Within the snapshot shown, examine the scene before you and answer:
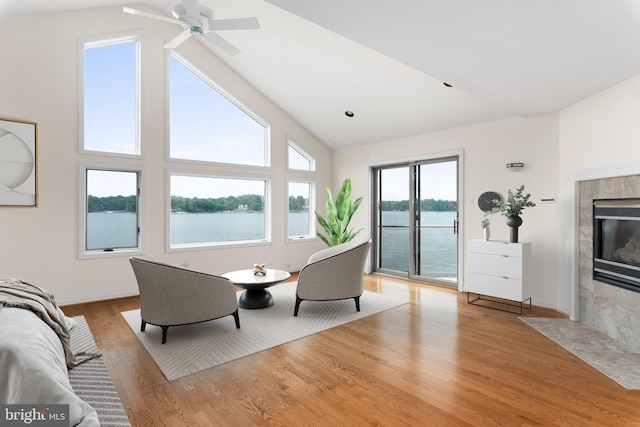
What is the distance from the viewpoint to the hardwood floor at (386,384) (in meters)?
2.05

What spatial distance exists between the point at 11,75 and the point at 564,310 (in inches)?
279

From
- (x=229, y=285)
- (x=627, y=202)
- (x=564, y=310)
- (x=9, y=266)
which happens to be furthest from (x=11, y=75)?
(x=564, y=310)

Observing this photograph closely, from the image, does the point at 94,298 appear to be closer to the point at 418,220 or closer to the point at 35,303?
the point at 35,303

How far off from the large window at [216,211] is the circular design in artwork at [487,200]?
3632mm

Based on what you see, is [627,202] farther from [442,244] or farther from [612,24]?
[442,244]

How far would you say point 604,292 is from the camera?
341 centimetres

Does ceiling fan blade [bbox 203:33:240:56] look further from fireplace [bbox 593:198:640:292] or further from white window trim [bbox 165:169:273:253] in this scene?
fireplace [bbox 593:198:640:292]

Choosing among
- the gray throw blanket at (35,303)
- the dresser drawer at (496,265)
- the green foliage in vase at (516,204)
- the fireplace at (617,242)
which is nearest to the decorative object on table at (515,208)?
the green foliage in vase at (516,204)

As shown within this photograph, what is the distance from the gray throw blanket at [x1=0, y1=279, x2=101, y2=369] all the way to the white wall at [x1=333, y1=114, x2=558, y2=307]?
4833 mm

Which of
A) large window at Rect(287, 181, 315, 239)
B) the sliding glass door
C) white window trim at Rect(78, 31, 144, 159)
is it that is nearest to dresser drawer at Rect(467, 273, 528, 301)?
the sliding glass door

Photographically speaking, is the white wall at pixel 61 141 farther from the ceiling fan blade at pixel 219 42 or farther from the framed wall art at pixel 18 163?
the ceiling fan blade at pixel 219 42

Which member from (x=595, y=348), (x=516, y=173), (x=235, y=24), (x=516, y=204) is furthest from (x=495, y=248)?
(x=235, y=24)

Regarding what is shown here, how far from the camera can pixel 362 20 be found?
241cm

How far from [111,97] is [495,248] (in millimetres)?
5571
